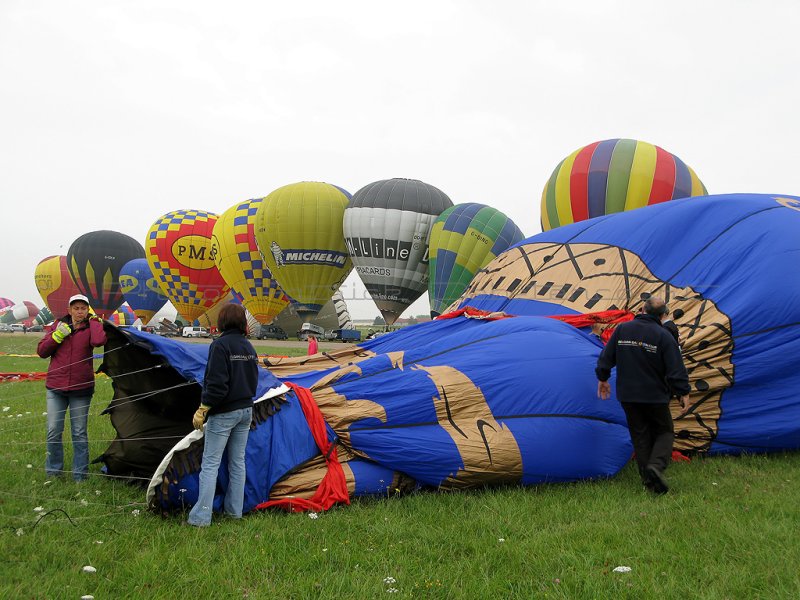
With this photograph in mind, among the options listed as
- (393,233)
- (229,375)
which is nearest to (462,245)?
(393,233)

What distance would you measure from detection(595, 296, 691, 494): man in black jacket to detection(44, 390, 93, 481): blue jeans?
338cm

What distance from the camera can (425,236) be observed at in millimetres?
21562

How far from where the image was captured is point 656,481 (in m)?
3.68

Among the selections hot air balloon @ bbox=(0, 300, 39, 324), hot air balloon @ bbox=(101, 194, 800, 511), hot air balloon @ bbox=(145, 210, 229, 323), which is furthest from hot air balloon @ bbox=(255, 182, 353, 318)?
hot air balloon @ bbox=(0, 300, 39, 324)

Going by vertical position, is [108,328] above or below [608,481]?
above

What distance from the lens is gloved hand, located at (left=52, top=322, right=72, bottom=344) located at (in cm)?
401

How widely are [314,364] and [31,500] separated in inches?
101

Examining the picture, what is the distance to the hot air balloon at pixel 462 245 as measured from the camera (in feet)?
63.9

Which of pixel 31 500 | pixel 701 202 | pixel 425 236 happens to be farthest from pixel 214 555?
pixel 425 236

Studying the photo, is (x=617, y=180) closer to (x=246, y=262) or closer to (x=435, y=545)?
(x=435, y=545)

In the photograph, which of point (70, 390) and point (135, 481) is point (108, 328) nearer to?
point (70, 390)

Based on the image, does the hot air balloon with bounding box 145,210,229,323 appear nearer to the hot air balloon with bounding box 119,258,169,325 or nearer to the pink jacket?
the hot air balloon with bounding box 119,258,169,325

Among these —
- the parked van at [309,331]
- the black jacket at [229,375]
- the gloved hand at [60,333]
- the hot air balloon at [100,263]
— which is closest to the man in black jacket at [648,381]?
the black jacket at [229,375]

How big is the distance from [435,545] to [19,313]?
75.7 meters
